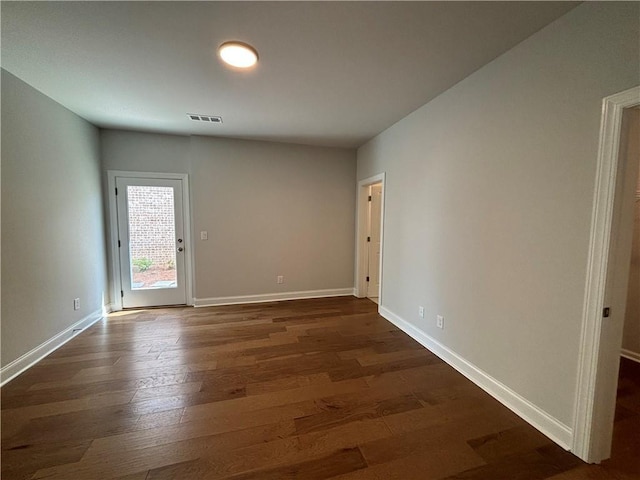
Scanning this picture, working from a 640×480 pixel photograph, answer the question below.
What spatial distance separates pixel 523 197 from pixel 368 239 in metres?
Answer: 2.88

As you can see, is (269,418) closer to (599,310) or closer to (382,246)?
(599,310)

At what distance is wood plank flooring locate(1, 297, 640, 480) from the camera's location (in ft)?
4.67

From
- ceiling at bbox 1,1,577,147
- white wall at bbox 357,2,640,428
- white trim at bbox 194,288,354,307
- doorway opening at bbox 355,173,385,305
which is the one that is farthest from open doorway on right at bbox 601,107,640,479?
white trim at bbox 194,288,354,307

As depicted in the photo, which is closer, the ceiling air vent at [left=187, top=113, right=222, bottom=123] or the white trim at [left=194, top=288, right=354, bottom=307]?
the ceiling air vent at [left=187, top=113, right=222, bottom=123]

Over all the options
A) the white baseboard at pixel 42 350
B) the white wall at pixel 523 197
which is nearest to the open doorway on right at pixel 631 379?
the white wall at pixel 523 197

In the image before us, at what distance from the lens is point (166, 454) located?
150 cm

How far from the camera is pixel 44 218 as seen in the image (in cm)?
262

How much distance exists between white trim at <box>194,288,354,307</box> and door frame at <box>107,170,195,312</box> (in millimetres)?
290

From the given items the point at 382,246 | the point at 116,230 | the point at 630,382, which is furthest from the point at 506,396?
the point at 116,230

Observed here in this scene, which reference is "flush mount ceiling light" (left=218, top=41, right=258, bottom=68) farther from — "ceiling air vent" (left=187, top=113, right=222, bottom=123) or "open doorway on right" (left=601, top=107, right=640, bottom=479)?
"open doorway on right" (left=601, top=107, right=640, bottom=479)

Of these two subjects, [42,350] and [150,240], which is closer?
[42,350]

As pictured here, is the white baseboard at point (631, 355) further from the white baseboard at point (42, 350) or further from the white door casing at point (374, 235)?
the white baseboard at point (42, 350)

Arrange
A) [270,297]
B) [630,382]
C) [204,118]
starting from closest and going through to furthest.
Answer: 1. [630,382]
2. [204,118]
3. [270,297]

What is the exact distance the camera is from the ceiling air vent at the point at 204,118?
10.1 feet
